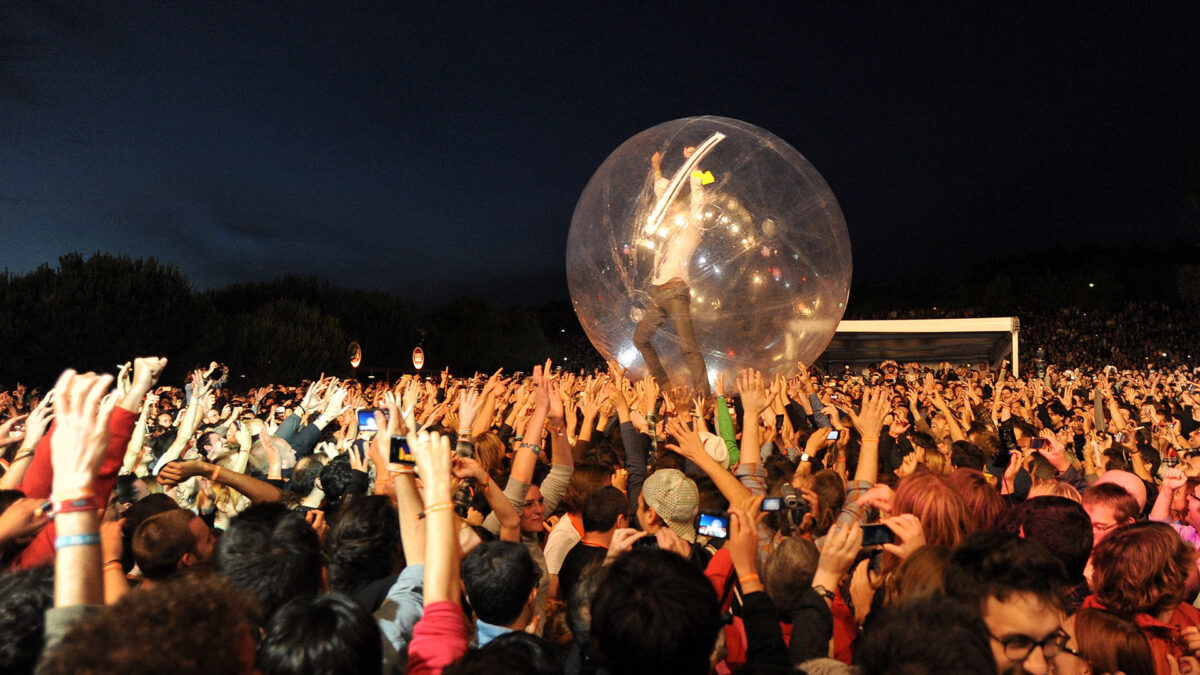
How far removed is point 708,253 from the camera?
7.89 m

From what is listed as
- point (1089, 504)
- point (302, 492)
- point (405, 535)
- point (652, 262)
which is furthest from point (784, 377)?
point (405, 535)

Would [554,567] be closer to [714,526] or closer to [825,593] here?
[714,526]

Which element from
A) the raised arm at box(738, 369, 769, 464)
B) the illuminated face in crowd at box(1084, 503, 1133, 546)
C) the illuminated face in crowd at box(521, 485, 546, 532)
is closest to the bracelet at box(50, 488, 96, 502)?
the illuminated face in crowd at box(521, 485, 546, 532)

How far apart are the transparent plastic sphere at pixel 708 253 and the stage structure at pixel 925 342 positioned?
61.7 ft

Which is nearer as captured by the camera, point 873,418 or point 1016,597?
point 1016,597

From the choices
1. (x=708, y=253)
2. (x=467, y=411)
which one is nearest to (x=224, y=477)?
(x=467, y=411)

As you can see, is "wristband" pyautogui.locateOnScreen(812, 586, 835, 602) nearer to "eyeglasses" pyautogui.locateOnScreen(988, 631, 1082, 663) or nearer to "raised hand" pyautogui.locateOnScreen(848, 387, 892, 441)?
"eyeglasses" pyautogui.locateOnScreen(988, 631, 1082, 663)

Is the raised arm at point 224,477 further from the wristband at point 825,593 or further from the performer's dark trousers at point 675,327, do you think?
the performer's dark trousers at point 675,327

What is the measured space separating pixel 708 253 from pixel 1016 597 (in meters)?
5.81

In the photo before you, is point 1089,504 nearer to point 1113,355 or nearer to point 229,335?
point 229,335

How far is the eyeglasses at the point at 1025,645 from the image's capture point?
2244 millimetres

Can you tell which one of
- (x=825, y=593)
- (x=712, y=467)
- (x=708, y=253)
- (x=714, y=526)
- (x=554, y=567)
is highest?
(x=708, y=253)

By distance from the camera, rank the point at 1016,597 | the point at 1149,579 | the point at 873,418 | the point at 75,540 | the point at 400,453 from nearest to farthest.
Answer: the point at 75,540
the point at 1016,597
the point at 400,453
the point at 1149,579
the point at 873,418

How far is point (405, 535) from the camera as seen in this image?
8.63 feet
